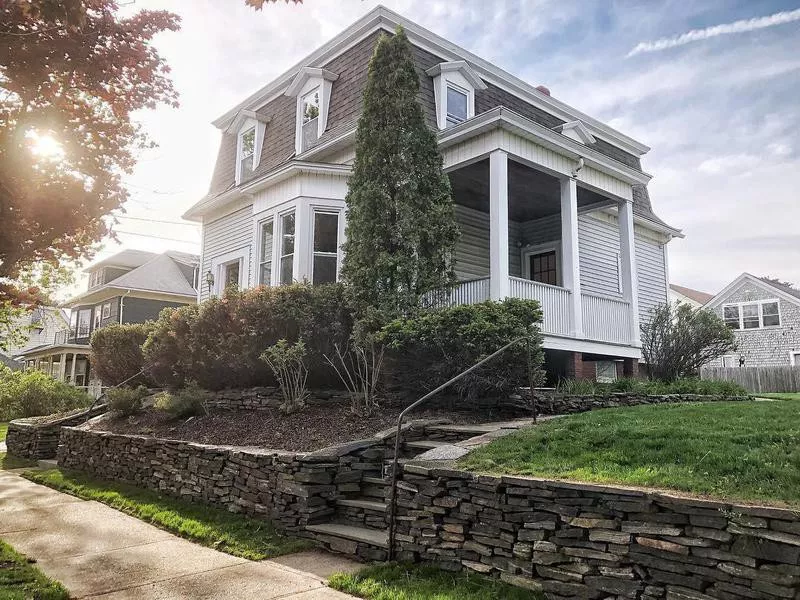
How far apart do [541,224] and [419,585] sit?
11090 millimetres

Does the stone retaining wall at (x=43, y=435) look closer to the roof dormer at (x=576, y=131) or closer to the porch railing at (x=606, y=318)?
the porch railing at (x=606, y=318)

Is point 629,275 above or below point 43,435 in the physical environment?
above

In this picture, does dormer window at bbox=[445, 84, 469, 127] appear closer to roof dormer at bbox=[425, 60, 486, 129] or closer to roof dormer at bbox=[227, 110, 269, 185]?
roof dormer at bbox=[425, 60, 486, 129]

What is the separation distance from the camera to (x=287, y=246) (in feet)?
40.2

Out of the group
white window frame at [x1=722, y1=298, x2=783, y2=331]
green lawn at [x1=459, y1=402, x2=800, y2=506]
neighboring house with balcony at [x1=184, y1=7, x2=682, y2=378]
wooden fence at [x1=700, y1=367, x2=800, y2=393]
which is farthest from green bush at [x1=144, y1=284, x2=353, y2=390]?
white window frame at [x1=722, y1=298, x2=783, y2=331]

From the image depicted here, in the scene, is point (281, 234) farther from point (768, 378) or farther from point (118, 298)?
point (118, 298)

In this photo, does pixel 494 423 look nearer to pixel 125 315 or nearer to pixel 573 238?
pixel 573 238

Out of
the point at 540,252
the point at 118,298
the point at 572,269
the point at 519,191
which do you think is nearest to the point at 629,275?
the point at 572,269

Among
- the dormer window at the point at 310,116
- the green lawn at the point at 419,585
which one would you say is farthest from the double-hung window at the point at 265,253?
the green lawn at the point at 419,585

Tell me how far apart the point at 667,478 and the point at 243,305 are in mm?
6650

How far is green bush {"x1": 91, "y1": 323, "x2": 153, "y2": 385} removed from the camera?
41.2 ft

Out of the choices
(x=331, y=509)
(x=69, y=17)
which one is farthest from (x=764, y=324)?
(x=69, y=17)

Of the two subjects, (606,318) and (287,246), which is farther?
(287,246)

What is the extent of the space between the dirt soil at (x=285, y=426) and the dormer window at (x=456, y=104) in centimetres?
689
